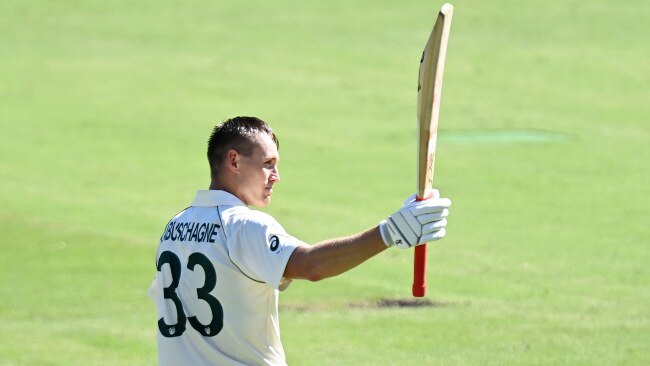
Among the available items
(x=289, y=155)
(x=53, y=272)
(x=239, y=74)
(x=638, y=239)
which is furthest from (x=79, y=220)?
(x=239, y=74)

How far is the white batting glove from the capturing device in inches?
209

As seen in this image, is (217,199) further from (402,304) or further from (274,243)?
(402,304)

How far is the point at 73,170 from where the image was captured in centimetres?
1916

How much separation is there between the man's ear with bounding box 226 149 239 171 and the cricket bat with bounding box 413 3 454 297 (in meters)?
0.88

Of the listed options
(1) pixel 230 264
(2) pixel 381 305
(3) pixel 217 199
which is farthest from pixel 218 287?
(2) pixel 381 305

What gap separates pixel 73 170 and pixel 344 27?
33.9 ft

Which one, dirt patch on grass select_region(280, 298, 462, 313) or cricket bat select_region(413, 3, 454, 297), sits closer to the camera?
cricket bat select_region(413, 3, 454, 297)

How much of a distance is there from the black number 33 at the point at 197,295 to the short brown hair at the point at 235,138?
0.45m

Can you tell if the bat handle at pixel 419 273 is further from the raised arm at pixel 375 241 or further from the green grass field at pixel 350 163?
the green grass field at pixel 350 163

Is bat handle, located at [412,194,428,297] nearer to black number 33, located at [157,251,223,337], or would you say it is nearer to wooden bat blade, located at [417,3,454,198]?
wooden bat blade, located at [417,3,454,198]

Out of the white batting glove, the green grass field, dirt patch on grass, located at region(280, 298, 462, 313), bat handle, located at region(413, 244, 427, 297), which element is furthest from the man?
dirt patch on grass, located at region(280, 298, 462, 313)

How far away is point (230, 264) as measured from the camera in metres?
5.88

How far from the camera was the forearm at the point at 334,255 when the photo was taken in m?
5.46

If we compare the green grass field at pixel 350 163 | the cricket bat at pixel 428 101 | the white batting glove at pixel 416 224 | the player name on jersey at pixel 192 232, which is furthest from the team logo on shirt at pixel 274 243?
the green grass field at pixel 350 163
